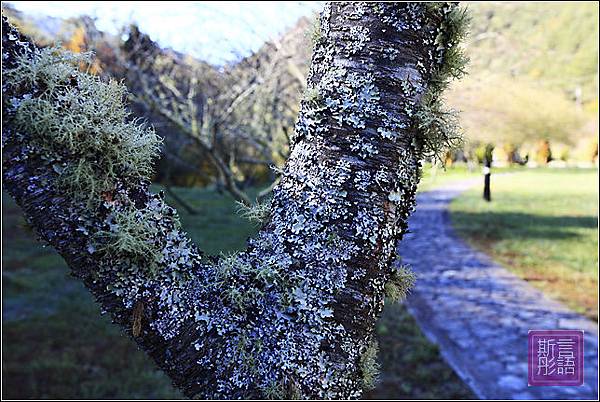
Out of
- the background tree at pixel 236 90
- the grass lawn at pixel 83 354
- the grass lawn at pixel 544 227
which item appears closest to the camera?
the grass lawn at pixel 83 354

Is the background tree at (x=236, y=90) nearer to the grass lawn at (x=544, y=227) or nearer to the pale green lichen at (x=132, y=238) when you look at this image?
the pale green lichen at (x=132, y=238)

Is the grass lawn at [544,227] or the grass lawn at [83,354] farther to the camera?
the grass lawn at [544,227]

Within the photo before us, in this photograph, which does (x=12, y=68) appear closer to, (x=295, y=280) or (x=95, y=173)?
(x=95, y=173)

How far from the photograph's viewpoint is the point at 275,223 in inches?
36.0

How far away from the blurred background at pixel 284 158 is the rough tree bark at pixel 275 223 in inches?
7.0

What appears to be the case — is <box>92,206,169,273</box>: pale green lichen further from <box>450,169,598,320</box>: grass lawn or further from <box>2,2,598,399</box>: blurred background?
<box>450,169,598,320</box>: grass lawn

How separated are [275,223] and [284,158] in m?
3.80

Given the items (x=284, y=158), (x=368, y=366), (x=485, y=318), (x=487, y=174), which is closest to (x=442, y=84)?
(x=368, y=366)

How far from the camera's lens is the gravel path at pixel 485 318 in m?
4.43

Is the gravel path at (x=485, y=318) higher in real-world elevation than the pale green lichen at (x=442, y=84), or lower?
lower

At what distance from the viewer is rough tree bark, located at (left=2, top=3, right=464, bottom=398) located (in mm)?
809

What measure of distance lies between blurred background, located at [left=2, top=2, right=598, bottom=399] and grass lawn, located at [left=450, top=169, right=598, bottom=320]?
0.04 m

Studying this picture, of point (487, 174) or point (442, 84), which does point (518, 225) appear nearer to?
point (487, 174)

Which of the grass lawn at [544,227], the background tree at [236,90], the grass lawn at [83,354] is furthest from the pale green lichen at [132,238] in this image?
the grass lawn at [544,227]
